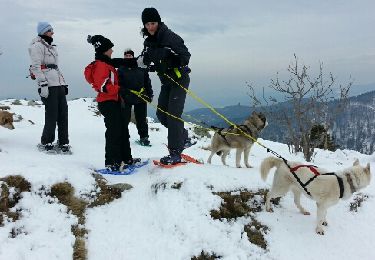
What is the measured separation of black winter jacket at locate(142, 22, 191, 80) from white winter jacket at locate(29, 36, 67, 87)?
92.2 inches

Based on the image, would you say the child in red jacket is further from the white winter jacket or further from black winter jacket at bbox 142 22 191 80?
the white winter jacket

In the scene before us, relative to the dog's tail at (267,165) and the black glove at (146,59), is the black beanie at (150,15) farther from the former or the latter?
the dog's tail at (267,165)

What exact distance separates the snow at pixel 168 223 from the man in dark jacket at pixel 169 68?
0.69 m

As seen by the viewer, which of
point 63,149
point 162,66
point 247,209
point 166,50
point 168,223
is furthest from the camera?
point 63,149

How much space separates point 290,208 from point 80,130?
8612 millimetres

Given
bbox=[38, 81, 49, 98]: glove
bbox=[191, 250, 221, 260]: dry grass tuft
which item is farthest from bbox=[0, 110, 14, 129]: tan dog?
bbox=[191, 250, 221, 260]: dry grass tuft

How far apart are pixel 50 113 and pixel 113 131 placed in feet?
6.00

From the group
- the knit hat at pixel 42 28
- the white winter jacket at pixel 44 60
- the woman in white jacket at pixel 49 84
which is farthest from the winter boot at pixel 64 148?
the knit hat at pixel 42 28

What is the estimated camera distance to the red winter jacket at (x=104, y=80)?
660 cm

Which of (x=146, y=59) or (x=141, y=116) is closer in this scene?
(x=146, y=59)

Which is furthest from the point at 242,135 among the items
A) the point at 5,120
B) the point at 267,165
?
the point at 5,120

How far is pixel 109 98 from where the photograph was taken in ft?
22.4

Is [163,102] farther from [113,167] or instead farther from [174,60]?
[113,167]

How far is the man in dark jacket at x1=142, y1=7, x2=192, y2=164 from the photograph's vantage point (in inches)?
256
